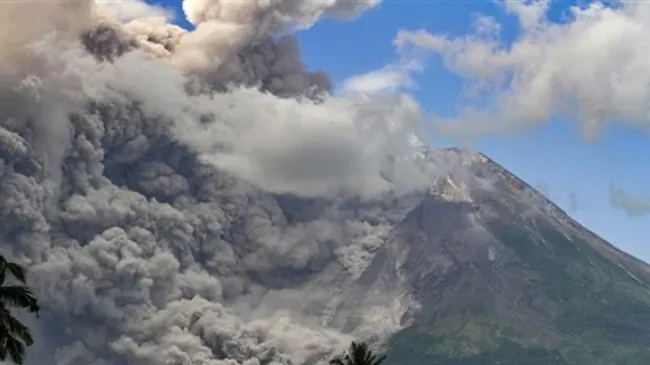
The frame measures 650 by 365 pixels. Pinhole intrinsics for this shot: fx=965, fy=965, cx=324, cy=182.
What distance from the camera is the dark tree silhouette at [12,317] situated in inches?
1088

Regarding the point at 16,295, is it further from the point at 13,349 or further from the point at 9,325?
the point at 13,349

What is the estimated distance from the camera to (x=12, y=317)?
28297 mm

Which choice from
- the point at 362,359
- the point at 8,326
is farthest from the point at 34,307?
the point at 362,359

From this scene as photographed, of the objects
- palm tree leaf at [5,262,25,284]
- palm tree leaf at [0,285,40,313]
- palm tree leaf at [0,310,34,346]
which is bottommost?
palm tree leaf at [0,310,34,346]

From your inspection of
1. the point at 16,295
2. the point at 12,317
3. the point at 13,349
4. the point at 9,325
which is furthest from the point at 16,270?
the point at 13,349

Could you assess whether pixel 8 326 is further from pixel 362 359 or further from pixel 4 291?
pixel 362 359

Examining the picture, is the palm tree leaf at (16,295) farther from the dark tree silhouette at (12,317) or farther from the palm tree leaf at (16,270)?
the palm tree leaf at (16,270)

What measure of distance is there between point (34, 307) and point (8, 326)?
993 mm

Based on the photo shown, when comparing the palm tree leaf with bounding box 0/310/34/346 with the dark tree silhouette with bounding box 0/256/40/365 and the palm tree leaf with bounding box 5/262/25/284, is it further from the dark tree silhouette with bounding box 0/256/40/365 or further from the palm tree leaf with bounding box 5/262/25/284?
the palm tree leaf with bounding box 5/262/25/284

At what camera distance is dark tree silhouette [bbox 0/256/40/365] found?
27.6m

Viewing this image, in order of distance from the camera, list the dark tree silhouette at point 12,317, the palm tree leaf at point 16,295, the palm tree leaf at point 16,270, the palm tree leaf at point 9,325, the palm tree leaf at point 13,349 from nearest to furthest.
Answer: the palm tree leaf at point 13,349 → the dark tree silhouette at point 12,317 → the palm tree leaf at point 9,325 → the palm tree leaf at point 16,270 → the palm tree leaf at point 16,295

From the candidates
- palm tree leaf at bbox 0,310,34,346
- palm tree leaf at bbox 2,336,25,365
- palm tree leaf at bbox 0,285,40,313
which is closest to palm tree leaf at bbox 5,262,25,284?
palm tree leaf at bbox 0,285,40,313

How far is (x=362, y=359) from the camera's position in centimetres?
5634

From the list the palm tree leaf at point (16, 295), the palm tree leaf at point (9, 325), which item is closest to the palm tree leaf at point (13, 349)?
the palm tree leaf at point (9, 325)
